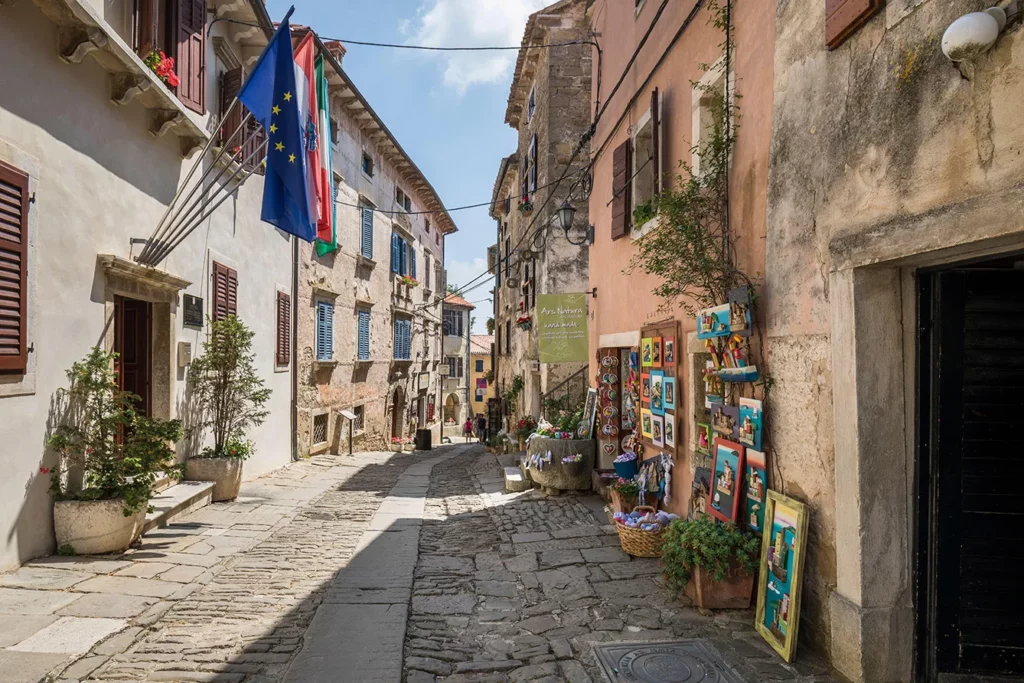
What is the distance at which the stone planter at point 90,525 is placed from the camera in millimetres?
5848

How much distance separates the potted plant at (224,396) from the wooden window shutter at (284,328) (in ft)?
10.6

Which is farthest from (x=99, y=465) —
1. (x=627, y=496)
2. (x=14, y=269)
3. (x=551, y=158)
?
(x=551, y=158)

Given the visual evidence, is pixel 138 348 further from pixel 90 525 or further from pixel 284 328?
pixel 284 328

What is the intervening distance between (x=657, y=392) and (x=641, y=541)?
5.76 feet

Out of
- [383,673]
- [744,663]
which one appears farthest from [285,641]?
[744,663]

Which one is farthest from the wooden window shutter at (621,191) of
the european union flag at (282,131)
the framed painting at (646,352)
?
the european union flag at (282,131)

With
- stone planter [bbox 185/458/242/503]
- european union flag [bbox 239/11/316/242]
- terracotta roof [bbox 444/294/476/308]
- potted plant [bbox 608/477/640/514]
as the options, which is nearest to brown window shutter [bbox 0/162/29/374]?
european union flag [bbox 239/11/316/242]

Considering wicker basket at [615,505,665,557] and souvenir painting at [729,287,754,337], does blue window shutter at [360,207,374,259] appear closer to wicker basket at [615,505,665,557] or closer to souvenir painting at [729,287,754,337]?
wicker basket at [615,505,665,557]

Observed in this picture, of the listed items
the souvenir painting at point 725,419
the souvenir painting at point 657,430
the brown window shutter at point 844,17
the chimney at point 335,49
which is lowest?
the souvenir painting at point 657,430

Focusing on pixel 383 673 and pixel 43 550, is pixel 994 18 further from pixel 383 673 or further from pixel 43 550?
pixel 43 550

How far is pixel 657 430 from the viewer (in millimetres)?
7168

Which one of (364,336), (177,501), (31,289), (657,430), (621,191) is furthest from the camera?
(364,336)

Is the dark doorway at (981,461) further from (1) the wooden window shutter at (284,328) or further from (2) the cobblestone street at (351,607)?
(1) the wooden window shutter at (284,328)

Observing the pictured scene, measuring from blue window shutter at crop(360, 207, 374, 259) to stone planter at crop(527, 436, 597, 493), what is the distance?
11509 millimetres
